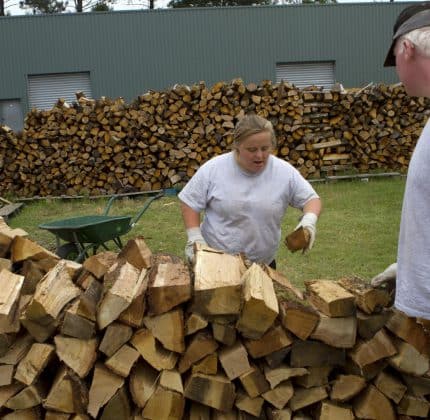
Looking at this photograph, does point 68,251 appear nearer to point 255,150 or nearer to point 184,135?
point 255,150

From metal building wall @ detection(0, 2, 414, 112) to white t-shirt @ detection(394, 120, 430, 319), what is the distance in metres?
15.5

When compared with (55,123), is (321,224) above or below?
below

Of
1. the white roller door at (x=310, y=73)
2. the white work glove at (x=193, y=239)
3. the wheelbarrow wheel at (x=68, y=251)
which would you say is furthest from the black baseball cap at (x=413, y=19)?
the white roller door at (x=310, y=73)

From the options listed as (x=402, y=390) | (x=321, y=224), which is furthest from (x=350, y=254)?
(x=402, y=390)

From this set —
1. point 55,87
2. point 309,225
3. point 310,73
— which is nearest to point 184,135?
point 309,225

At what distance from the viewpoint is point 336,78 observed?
17703mm

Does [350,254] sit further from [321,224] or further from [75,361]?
[75,361]

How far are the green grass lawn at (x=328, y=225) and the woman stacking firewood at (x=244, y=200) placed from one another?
6.08 ft

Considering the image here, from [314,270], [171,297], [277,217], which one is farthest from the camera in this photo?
[314,270]

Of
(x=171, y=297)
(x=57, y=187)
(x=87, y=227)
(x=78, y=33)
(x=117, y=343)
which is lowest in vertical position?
(x=57, y=187)

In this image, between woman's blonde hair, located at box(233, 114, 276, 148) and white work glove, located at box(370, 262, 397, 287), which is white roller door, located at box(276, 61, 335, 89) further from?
white work glove, located at box(370, 262, 397, 287)

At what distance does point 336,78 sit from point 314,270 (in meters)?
13.6

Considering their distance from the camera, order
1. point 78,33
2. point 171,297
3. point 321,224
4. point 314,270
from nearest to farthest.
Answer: point 171,297
point 314,270
point 321,224
point 78,33

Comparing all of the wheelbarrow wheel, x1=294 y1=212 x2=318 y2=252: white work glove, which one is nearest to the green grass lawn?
the wheelbarrow wheel
